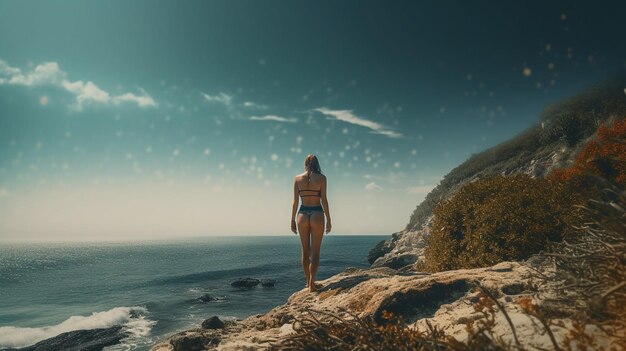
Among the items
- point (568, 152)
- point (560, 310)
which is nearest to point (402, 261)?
point (568, 152)

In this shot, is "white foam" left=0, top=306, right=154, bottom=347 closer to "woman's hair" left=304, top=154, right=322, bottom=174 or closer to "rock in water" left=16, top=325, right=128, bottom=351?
"rock in water" left=16, top=325, right=128, bottom=351

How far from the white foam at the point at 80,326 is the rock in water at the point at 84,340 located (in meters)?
1.22

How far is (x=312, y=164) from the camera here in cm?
659

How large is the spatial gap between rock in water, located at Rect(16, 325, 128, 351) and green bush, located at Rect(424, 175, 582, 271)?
20.7m

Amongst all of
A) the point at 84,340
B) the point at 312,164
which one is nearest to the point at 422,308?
the point at 312,164

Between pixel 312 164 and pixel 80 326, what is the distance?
28456 mm

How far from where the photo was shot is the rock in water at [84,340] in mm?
19753

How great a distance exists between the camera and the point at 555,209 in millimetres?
6547

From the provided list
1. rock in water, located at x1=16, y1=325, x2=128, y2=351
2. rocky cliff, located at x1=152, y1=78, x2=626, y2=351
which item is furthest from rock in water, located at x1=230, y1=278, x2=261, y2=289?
rocky cliff, located at x1=152, y1=78, x2=626, y2=351

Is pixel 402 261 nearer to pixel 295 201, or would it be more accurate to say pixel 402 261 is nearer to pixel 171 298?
pixel 295 201

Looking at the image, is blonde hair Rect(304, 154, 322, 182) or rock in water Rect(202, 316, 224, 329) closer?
rock in water Rect(202, 316, 224, 329)

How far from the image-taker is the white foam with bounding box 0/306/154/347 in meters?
23.2

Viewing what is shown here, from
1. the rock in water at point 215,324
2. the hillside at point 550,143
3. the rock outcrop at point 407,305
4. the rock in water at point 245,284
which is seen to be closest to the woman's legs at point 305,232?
the rock outcrop at point 407,305

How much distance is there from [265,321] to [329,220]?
2480mm
